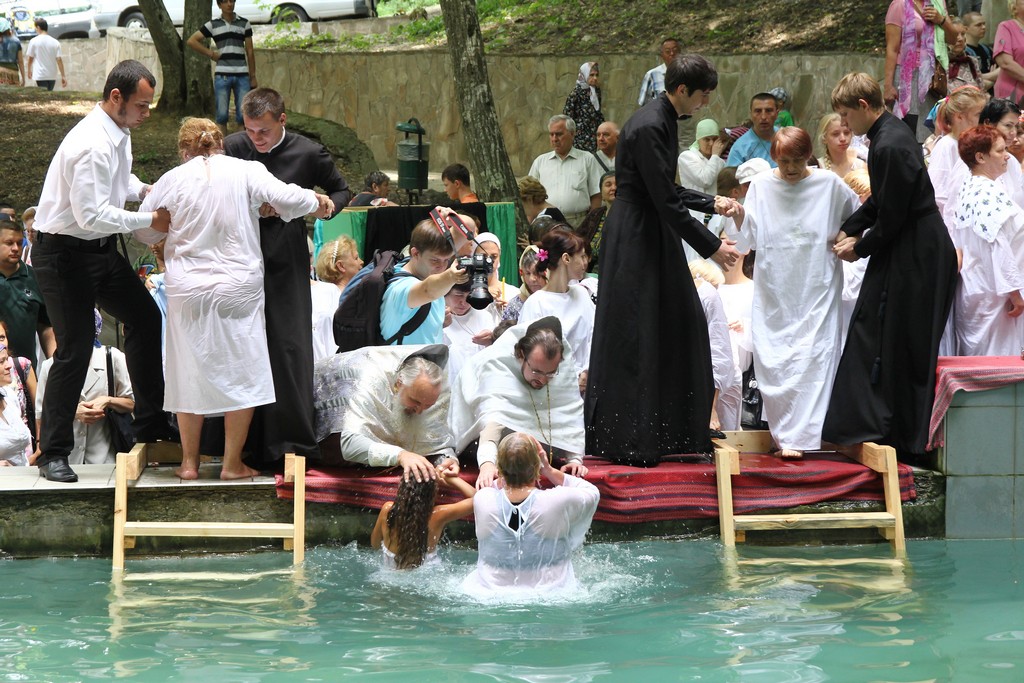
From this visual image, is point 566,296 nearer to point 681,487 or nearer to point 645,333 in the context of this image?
point 645,333

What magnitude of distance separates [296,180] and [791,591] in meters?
3.35

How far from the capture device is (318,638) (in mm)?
5668

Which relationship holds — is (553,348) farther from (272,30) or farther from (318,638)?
(272,30)

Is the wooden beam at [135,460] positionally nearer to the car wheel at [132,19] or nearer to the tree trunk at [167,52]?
the tree trunk at [167,52]

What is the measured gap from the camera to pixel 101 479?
6.94 meters

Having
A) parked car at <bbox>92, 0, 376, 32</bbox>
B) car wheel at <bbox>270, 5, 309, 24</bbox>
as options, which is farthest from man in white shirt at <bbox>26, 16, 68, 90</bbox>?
car wheel at <bbox>270, 5, 309, 24</bbox>

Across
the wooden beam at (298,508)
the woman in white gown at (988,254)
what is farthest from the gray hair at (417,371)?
the woman in white gown at (988,254)

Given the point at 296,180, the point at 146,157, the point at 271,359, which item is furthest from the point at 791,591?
the point at 146,157

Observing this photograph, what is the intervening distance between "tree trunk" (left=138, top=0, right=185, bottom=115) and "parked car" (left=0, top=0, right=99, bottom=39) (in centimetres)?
951

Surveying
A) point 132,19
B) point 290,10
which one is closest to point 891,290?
point 290,10

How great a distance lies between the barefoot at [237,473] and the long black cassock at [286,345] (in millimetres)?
119

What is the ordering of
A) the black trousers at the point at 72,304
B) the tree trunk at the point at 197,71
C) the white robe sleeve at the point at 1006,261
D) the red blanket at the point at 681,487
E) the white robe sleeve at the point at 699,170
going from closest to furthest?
1. the black trousers at the point at 72,304
2. the red blanket at the point at 681,487
3. the white robe sleeve at the point at 1006,261
4. the white robe sleeve at the point at 699,170
5. the tree trunk at the point at 197,71

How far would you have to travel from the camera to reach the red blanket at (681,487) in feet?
22.5

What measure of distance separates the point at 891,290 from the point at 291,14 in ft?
58.9
